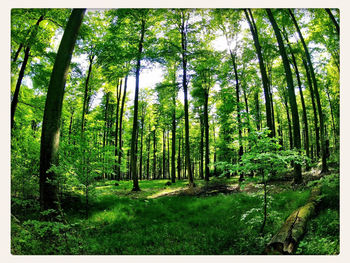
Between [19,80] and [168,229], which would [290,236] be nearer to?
[168,229]

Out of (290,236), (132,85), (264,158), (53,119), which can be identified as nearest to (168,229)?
(290,236)

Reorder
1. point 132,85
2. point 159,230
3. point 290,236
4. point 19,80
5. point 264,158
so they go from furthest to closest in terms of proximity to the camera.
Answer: point 132,85 < point 19,80 < point 159,230 < point 264,158 < point 290,236

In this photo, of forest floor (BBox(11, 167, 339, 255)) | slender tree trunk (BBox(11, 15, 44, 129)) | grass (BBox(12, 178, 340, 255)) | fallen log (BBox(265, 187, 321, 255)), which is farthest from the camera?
slender tree trunk (BBox(11, 15, 44, 129))

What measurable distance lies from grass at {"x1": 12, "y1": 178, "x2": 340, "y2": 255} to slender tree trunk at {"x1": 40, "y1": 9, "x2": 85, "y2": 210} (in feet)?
2.20

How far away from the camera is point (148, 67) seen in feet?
26.3

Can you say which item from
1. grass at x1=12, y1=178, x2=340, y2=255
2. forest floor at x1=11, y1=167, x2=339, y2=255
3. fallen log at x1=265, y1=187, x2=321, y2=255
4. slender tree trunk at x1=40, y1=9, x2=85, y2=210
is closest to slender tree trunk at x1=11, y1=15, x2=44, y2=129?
slender tree trunk at x1=40, y1=9, x2=85, y2=210

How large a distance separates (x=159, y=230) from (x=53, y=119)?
3440 mm

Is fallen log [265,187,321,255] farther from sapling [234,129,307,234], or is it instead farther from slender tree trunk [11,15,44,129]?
slender tree trunk [11,15,44,129]

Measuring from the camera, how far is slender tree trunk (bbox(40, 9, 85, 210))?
3436mm

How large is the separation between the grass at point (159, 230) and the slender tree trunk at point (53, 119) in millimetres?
671

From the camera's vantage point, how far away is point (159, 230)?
4.04 meters

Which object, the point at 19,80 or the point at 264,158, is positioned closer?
the point at 264,158
